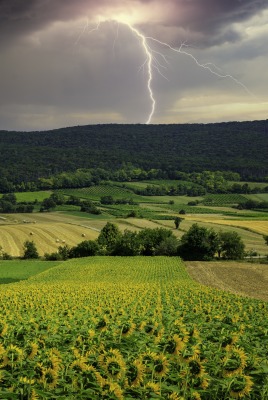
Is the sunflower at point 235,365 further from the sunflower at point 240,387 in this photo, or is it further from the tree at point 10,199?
the tree at point 10,199

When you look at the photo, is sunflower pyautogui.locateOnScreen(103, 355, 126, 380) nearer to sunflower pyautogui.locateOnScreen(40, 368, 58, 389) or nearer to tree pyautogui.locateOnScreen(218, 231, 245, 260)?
sunflower pyautogui.locateOnScreen(40, 368, 58, 389)

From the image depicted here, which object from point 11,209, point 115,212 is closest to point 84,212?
point 115,212

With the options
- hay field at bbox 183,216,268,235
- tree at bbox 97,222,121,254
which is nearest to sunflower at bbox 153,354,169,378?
tree at bbox 97,222,121,254

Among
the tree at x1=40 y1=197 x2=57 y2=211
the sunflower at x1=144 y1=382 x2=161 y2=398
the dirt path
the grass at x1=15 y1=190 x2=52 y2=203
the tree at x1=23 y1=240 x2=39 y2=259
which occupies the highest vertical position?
the sunflower at x1=144 y1=382 x2=161 y2=398

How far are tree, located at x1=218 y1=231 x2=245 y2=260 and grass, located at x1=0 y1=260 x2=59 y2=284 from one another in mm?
31040

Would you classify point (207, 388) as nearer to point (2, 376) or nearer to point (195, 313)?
point (2, 376)

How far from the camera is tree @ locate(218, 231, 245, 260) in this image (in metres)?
84.3

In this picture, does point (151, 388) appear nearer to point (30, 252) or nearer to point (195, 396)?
point (195, 396)

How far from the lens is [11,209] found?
15938 centimetres

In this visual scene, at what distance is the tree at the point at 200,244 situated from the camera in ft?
276

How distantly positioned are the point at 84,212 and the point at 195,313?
13408cm

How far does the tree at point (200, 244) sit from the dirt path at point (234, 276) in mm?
→ 5092

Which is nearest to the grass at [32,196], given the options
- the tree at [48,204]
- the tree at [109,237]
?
the tree at [48,204]

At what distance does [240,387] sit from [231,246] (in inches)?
3105
